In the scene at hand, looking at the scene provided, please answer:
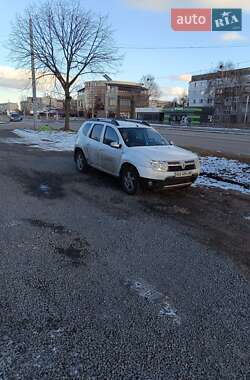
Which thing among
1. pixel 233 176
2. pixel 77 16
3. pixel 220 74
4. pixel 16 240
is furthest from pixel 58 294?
pixel 220 74

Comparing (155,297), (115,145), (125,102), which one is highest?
(125,102)

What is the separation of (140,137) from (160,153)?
1225 millimetres

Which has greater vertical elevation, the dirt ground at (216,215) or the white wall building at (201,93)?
the white wall building at (201,93)

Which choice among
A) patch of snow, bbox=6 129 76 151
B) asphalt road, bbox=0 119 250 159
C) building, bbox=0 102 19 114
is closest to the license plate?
asphalt road, bbox=0 119 250 159

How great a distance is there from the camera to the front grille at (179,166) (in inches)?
286

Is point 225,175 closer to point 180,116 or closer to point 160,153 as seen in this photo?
point 160,153

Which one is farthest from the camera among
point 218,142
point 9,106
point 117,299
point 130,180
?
point 9,106

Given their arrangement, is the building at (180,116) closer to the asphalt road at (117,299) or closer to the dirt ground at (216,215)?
the dirt ground at (216,215)

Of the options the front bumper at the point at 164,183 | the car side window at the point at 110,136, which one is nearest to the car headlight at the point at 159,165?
the front bumper at the point at 164,183

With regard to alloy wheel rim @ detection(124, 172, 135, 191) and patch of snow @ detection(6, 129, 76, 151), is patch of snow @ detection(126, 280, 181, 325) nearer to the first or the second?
alloy wheel rim @ detection(124, 172, 135, 191)

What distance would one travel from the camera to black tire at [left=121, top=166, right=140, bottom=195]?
297 inches

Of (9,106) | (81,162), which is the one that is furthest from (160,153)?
(9,106)

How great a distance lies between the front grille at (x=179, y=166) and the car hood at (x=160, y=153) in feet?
0.31

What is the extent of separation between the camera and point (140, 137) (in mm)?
8492
